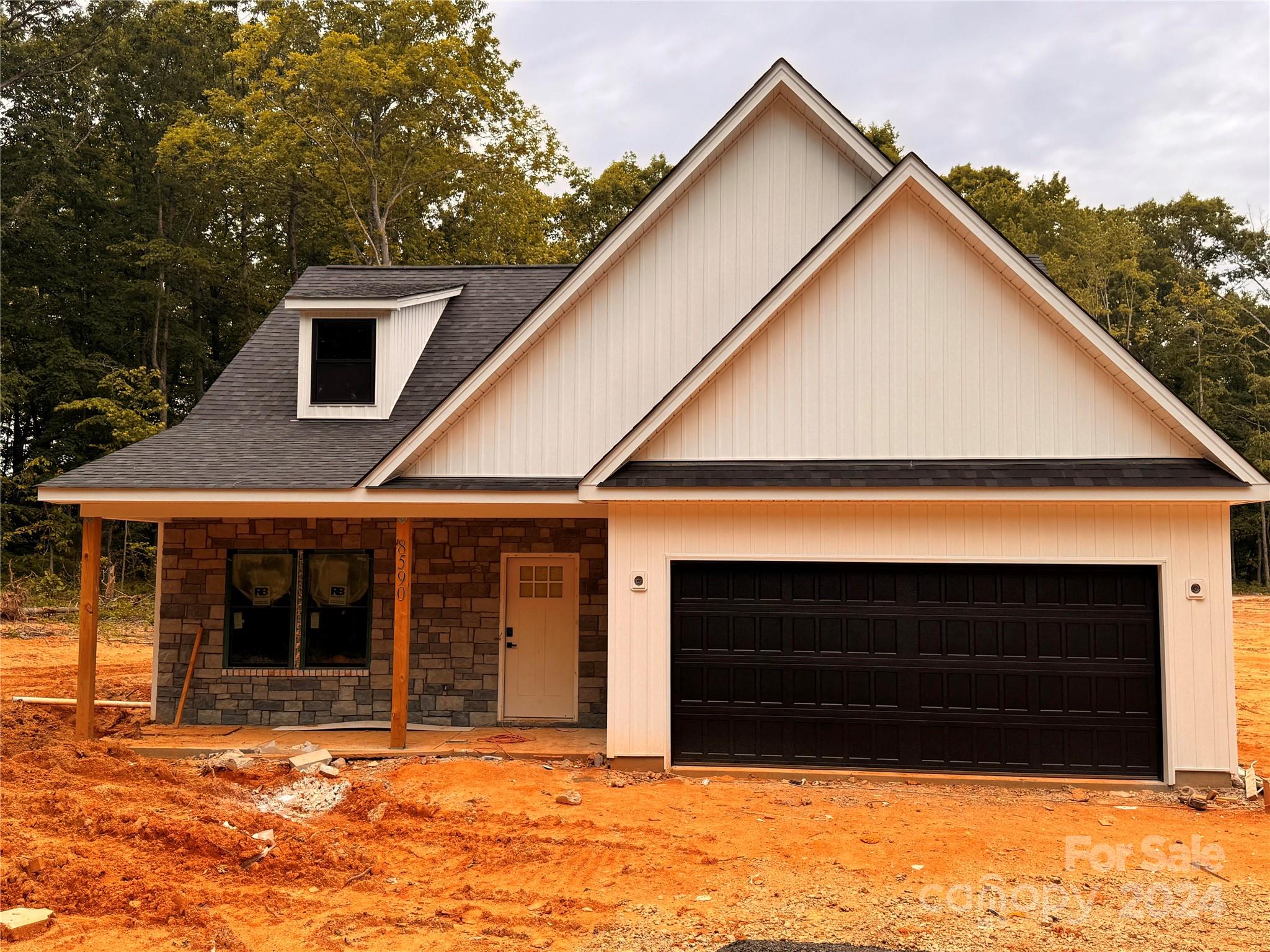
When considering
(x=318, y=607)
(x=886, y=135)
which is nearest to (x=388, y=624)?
(x=318, y=607)

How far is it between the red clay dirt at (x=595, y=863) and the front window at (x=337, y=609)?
2331 millimetres

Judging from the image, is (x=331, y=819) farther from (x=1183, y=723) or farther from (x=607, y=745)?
(x=1183, y=723)

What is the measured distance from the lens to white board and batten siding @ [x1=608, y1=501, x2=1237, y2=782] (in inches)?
328

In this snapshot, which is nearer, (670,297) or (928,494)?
(928,494)

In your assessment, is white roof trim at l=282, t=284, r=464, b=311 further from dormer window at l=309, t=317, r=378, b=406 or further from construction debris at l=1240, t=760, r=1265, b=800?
construction debris at l=1240, t=760, r=1265, b=800

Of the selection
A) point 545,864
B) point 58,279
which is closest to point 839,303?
point 545,864

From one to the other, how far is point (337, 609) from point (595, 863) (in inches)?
241

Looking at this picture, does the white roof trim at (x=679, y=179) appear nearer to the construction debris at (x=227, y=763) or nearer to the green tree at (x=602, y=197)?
the construction debris at (x=227, y=763)

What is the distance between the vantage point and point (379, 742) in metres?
10.1

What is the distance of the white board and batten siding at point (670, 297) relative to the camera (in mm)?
10055

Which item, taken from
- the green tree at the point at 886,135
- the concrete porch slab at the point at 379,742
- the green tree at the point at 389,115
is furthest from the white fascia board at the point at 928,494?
the green tree at the point at 886,135

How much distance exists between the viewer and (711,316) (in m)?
10.4

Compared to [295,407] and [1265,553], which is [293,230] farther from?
[1265,553]

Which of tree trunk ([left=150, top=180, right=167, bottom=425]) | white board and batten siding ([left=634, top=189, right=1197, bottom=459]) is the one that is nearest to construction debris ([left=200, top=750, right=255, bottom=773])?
→ white board and batten siding ([left=634, top=189, right=1197, bottom=459])
